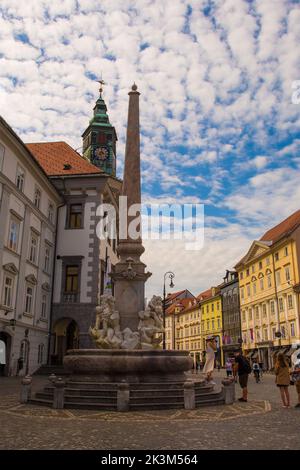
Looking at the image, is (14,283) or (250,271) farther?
(250,271)

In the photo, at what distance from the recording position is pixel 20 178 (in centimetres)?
2614

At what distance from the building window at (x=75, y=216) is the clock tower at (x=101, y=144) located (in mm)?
28157

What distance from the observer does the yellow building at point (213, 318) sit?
6819 cm

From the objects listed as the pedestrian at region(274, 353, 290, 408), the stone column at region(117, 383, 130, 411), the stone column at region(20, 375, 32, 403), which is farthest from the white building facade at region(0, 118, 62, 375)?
the pedestrian at region(274, 353, 290, 408)

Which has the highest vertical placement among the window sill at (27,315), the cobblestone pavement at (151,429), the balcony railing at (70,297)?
the balcony railing at (70,297)

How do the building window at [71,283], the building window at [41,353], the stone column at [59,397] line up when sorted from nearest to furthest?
the stone column at [59,397]
the building window at [41,353]
the building window at [71,283]

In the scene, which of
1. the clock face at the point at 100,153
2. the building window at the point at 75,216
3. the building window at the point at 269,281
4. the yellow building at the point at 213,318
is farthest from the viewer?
the yellow building at the point at 213,318

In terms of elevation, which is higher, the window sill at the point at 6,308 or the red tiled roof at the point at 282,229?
the red tiled roof at the point at 282,229

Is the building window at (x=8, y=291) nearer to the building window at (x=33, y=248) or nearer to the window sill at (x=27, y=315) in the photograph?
the window sill at (x=27, y=315)

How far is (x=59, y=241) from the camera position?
31.8 metres

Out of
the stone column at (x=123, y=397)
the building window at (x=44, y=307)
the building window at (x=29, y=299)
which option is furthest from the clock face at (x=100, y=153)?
the stone column at (x=123, y=397)
